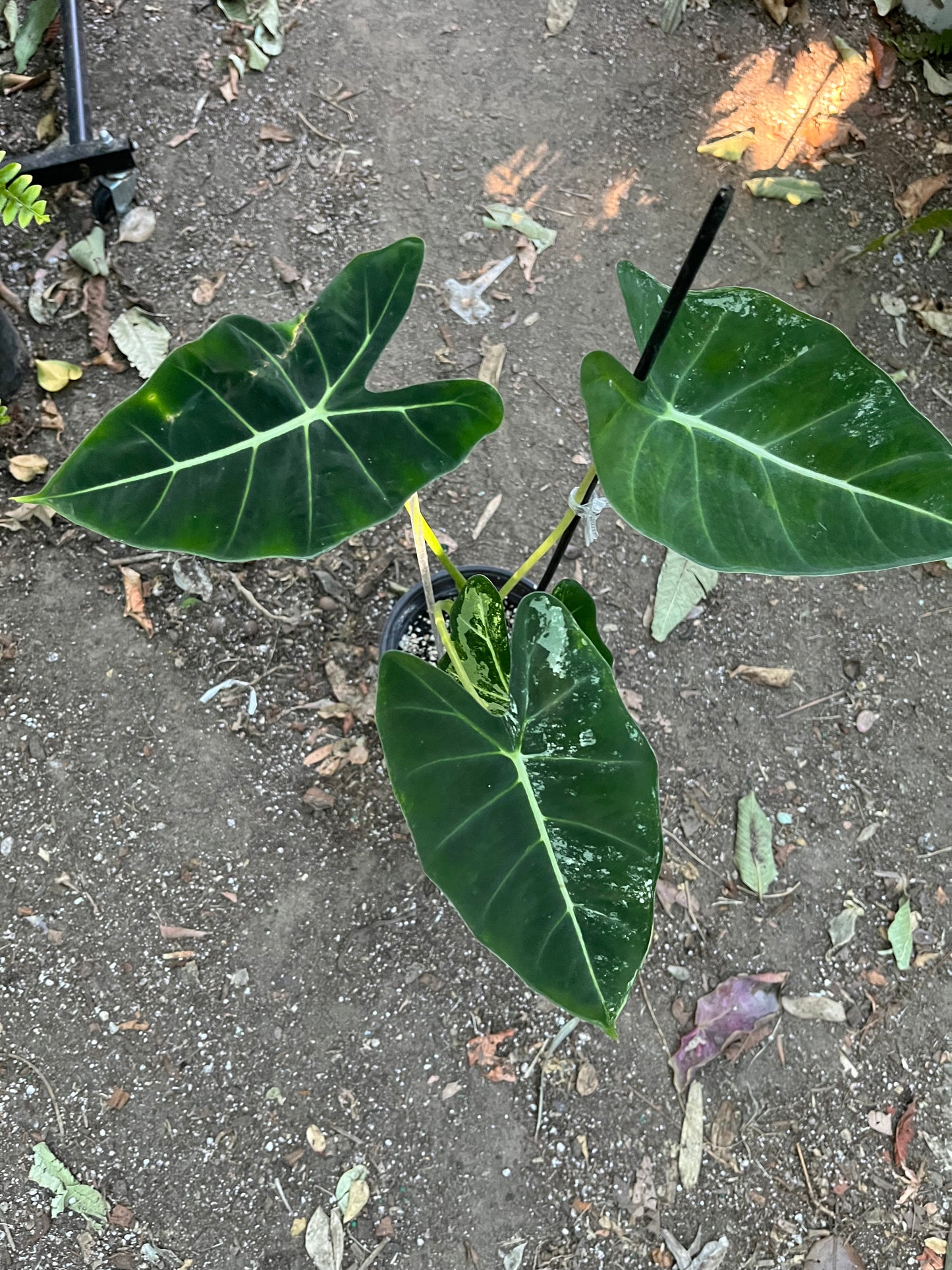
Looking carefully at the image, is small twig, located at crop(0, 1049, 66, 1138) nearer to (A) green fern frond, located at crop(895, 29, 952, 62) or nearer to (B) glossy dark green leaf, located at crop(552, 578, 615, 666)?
(B) glossy dark green leaf, located at crop(552, 578, 615, 666)

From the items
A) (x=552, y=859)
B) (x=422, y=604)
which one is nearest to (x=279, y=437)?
(x=552, y=859)

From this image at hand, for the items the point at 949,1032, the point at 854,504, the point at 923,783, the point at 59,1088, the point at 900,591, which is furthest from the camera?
the point at 900,591

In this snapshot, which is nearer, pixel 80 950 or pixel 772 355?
pixel 772 355

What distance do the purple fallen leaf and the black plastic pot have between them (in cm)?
79

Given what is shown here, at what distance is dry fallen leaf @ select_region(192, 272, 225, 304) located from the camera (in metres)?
1.81

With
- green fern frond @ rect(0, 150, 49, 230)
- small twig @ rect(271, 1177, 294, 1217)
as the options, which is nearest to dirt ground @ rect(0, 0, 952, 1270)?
small twig @ rect(271, 1177, 294, 1217)

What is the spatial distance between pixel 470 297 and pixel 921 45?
1.55 meters

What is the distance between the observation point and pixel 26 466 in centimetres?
164

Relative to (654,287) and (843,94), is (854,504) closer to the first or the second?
(654,287)

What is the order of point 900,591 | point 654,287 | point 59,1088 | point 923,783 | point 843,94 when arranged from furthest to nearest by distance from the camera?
point 843,94 → point 900,591 → point 923,783 → point 59,1088 → point 654,287

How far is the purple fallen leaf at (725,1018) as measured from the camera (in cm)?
144

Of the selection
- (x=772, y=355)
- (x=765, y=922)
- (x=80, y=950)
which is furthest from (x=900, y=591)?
(x=80, y=950)

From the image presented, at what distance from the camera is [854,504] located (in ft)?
2.44

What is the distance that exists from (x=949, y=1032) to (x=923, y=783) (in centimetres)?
46
